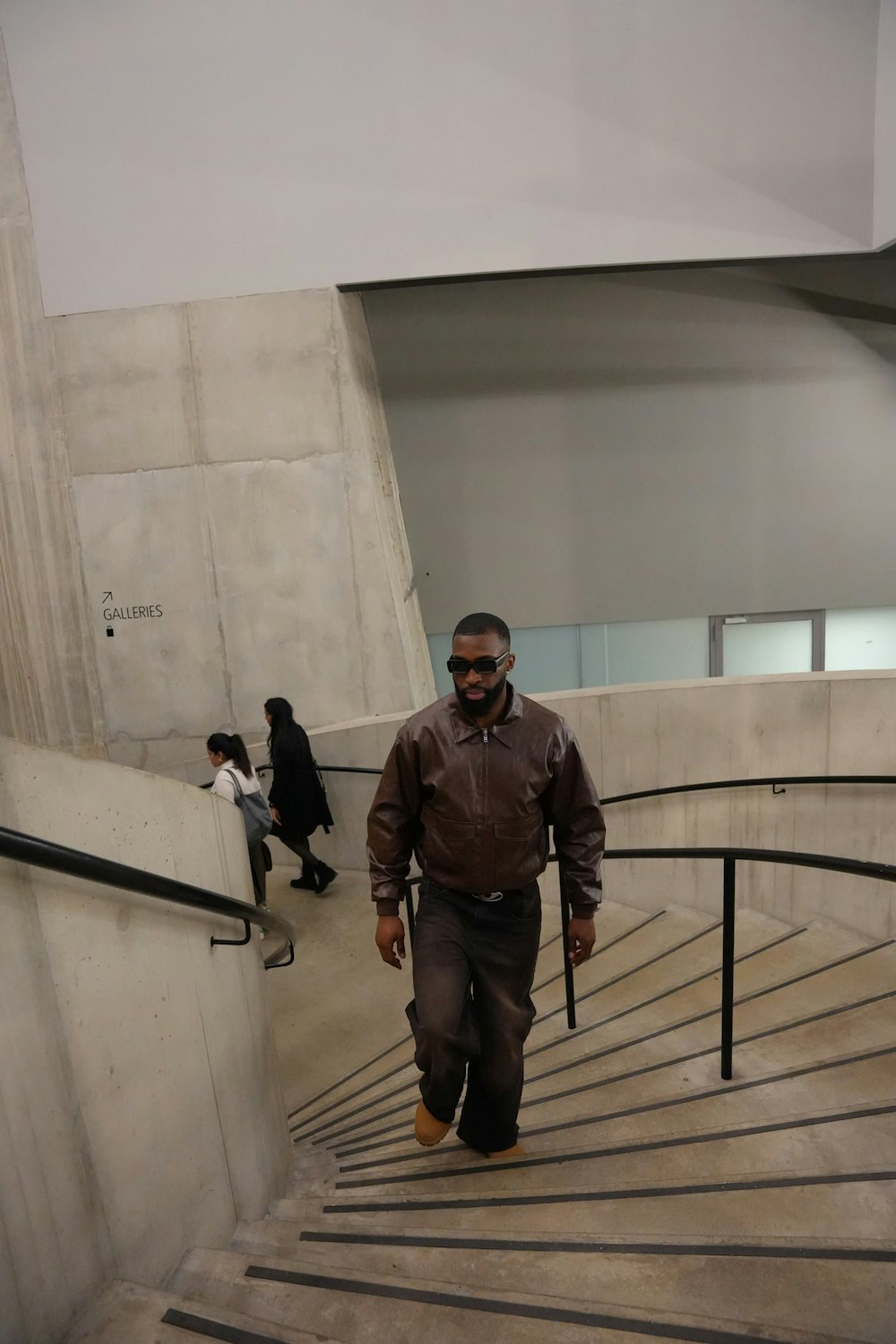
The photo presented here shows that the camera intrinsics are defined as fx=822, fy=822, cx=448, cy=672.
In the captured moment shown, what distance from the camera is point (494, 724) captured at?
2.63m

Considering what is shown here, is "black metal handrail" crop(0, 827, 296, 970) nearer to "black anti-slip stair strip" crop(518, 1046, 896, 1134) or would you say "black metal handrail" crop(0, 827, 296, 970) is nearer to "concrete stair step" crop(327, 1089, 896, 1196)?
"concrete stair step" crop(327, 1089, 896, 1196)

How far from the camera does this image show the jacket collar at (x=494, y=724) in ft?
8.54

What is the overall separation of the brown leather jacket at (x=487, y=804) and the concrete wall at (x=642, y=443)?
695 cm

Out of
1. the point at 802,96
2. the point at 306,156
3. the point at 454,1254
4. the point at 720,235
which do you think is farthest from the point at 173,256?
the point at 454,1254

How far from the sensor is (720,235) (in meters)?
6.97

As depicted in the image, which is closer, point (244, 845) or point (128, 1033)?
point (128, 1033)

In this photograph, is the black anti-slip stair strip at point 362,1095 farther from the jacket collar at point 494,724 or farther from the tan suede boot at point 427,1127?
the jacket collar at point 494,724

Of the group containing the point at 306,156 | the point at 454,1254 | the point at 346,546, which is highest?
the point at 306,156

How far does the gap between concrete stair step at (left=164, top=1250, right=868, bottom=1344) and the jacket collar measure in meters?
1.41

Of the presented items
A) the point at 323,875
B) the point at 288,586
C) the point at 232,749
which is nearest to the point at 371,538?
the point at 288,586

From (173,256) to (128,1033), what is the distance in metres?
7.12

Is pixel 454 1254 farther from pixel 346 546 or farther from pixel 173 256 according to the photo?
pixel 173 256

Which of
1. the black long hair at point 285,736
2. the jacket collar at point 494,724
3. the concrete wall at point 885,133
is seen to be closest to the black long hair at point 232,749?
the black long hair at point 285,736

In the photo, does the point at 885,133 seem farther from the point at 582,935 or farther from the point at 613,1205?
the point at 613,1205
